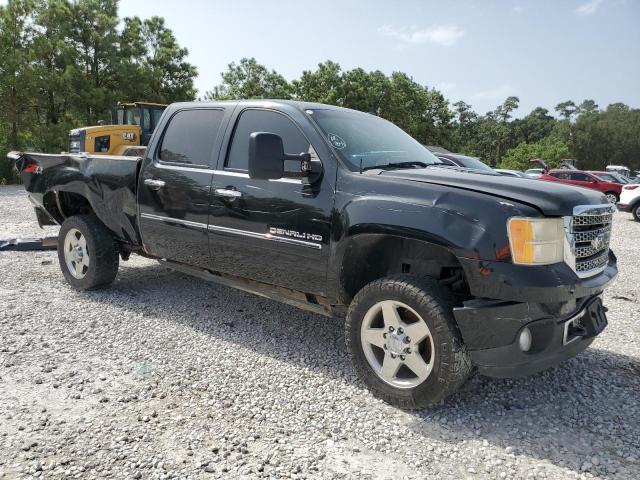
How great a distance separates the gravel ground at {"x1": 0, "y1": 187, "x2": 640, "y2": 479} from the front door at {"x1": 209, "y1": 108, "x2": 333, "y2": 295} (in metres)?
0.69

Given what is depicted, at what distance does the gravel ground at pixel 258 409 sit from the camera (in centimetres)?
252

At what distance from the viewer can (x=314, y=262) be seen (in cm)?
344

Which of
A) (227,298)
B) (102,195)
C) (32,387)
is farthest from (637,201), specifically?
(32,387)

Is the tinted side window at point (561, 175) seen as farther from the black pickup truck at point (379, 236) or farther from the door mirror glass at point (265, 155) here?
the door mirror glass at point (265, 155)

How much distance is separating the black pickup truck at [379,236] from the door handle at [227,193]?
0.04 feet

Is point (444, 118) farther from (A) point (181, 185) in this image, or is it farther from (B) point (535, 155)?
(A) point (181, 185)

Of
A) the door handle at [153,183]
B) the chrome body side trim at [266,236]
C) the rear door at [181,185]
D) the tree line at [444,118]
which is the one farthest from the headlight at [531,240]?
the tree line at [444,118]

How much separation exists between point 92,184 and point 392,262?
10.8 ft

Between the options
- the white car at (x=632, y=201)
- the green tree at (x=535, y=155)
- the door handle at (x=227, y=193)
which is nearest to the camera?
the door handle at (x=227, y=193)

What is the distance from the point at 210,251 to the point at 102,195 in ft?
5.30

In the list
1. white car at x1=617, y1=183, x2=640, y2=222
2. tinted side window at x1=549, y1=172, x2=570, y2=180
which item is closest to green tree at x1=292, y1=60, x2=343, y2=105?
tinted side window at x1=549, y1=172, x2=570, y2=180

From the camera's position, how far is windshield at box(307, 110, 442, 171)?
356 centimetres

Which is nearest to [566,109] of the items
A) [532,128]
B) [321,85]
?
[532,128]

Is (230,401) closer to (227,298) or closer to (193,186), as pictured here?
(193,186)
